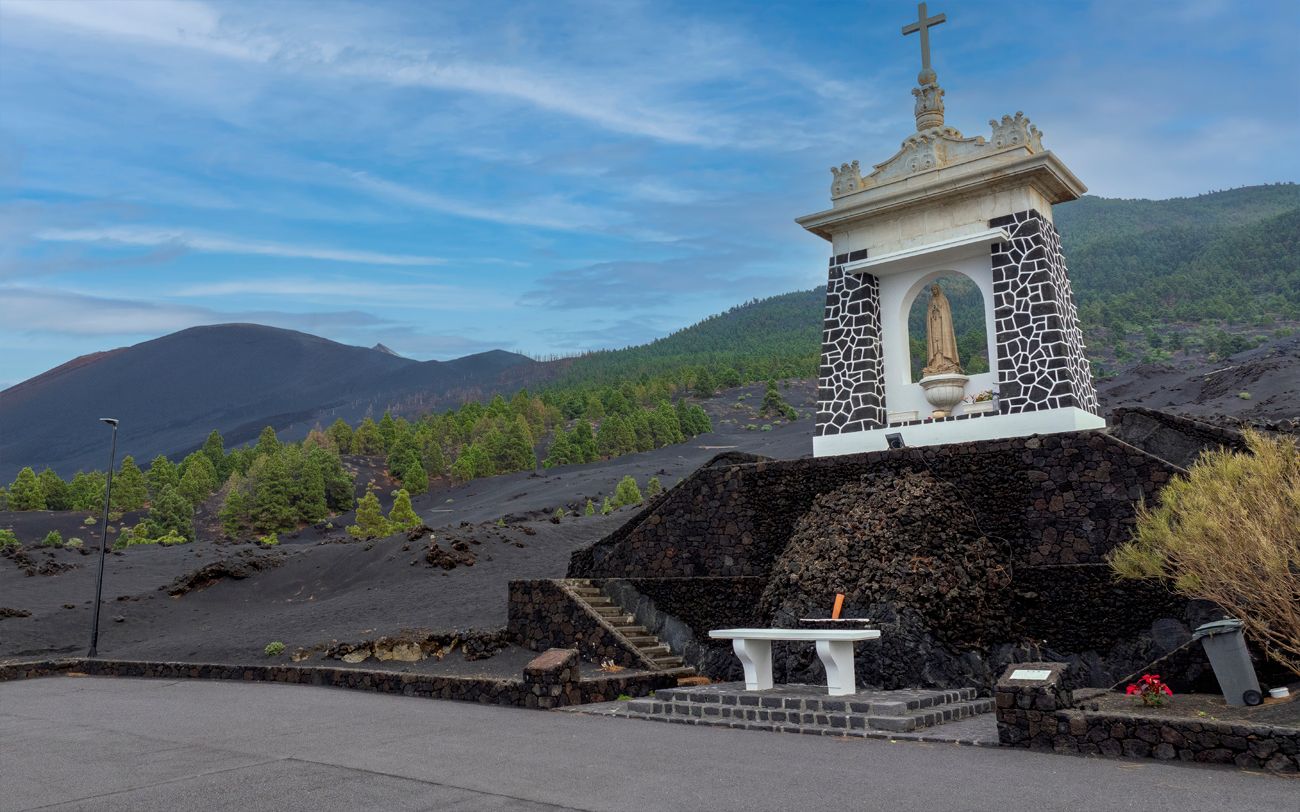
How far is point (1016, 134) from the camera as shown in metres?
13.2

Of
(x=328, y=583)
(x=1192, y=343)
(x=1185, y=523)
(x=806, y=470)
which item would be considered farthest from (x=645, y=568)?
(x=1192, y=343)

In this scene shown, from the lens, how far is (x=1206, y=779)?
6.50m

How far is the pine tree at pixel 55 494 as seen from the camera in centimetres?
5547

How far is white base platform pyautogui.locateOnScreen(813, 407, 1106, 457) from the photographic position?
40.8 feet

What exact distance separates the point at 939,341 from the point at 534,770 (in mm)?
9243

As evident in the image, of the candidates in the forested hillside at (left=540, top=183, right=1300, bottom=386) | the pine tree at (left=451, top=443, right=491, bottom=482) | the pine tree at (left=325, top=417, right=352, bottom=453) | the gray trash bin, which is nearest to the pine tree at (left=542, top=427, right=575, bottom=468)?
the pine tree at (left=451, top=443, right=491, bottom=482)

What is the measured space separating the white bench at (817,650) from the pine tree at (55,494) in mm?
57745

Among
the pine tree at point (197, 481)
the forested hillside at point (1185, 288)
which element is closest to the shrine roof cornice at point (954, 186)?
the pine tree at point (197, 481)

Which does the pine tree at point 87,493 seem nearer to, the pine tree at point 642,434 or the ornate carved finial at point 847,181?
the pine tree at point 642,434

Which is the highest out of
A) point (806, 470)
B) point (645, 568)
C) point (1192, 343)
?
point (1192, 343)

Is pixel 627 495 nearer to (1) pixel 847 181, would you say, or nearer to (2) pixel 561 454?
(2) pixel 561 454

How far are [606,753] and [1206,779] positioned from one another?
466 cm

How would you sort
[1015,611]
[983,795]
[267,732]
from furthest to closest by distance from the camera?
[1015,611]
[267,732]
[983,795]

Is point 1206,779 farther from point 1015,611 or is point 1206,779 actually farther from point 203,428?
point 203,428
